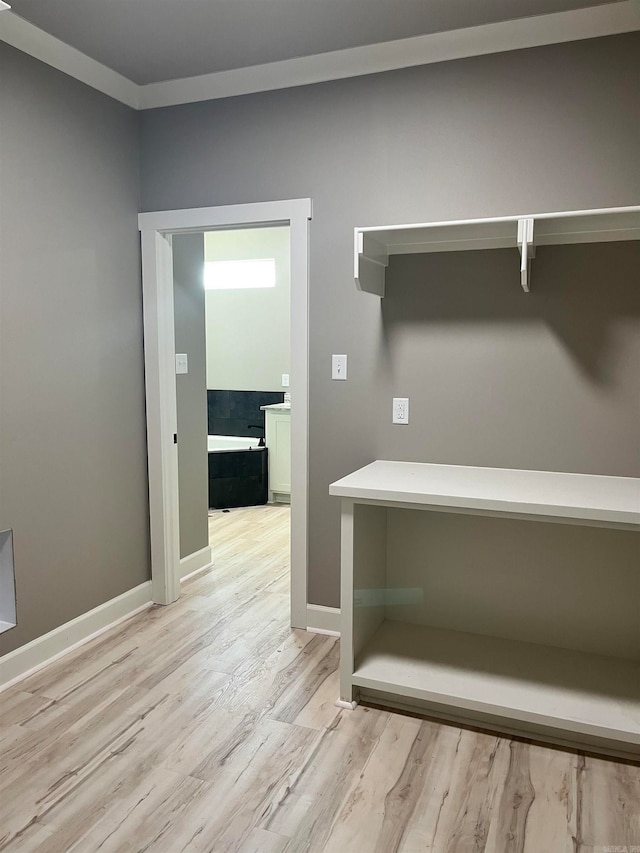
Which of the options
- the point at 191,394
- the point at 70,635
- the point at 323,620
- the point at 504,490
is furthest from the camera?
the point at 191,394

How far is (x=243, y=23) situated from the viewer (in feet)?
7.94

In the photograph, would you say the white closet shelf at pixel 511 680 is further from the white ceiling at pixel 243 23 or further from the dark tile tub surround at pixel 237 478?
the dark tile tub surround at pixel 237 478

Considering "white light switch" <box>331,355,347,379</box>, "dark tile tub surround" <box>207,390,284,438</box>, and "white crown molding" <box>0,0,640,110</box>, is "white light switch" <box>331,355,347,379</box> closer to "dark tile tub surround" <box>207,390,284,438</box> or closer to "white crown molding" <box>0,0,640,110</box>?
"white crown molding" <box>0,0,640,110</box>

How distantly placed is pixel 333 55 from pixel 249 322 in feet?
11.3

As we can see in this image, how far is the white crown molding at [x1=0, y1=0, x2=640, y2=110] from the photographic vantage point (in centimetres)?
233

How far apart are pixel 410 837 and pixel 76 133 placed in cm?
291

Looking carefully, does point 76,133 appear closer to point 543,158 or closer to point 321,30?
point 321,30

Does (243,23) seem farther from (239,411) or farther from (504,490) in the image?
(239,411)

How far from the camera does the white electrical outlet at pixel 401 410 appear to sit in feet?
8.99

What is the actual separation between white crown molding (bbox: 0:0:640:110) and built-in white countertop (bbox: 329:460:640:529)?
1.65 m

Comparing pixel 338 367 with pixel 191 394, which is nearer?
pixel 338 367

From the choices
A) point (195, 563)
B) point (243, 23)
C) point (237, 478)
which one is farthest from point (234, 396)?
point (243, 23)

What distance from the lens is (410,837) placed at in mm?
1729

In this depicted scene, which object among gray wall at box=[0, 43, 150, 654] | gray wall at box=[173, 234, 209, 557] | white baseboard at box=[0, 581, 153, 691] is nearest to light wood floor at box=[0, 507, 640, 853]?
white baseboard at box=[0, 581, 153, 691]
